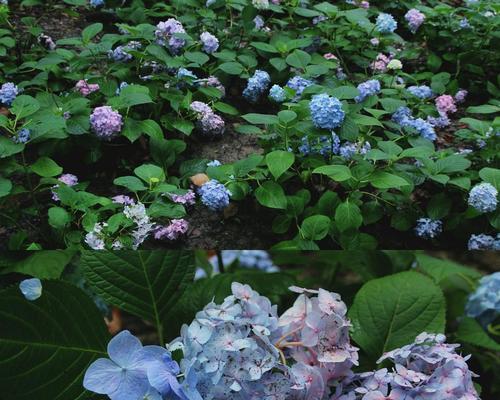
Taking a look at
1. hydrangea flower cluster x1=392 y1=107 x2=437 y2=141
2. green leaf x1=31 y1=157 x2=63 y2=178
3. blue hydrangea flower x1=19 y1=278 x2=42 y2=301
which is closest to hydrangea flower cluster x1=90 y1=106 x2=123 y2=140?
green leaf x1=31 y1=157 x2=63 y2=178

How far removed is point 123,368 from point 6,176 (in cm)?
A: 157

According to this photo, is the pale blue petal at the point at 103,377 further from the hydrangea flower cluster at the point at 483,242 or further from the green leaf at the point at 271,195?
the hydrangea flower cluster at the point at 483,242

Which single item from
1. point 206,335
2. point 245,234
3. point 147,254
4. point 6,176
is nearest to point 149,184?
point 245,234

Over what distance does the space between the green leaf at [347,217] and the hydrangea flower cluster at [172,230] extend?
1.47 ft

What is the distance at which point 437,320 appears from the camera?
973mm

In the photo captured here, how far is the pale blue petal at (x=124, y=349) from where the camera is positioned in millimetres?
717

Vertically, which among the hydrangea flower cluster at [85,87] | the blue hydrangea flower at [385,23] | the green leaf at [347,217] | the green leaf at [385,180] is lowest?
the hydrangea flower cluster at [85,87]

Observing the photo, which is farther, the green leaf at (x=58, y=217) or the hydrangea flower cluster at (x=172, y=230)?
the hydrangea flower cluster at (x=172, y=230)

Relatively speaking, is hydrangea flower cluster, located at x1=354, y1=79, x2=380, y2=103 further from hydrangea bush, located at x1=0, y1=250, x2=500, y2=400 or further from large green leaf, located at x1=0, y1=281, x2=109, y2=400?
large green leaf, located at x1=0, y1=281, x2=109, y2=400


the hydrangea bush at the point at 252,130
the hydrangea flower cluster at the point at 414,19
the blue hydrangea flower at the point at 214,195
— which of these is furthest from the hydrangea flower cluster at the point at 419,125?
the hydrangea flower cluster at the point at 414,19

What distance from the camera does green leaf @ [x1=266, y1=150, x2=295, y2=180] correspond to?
1.97 meters

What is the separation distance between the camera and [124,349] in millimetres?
724

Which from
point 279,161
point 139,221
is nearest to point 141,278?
point 139,221

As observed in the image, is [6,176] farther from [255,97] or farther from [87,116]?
[255,97]
